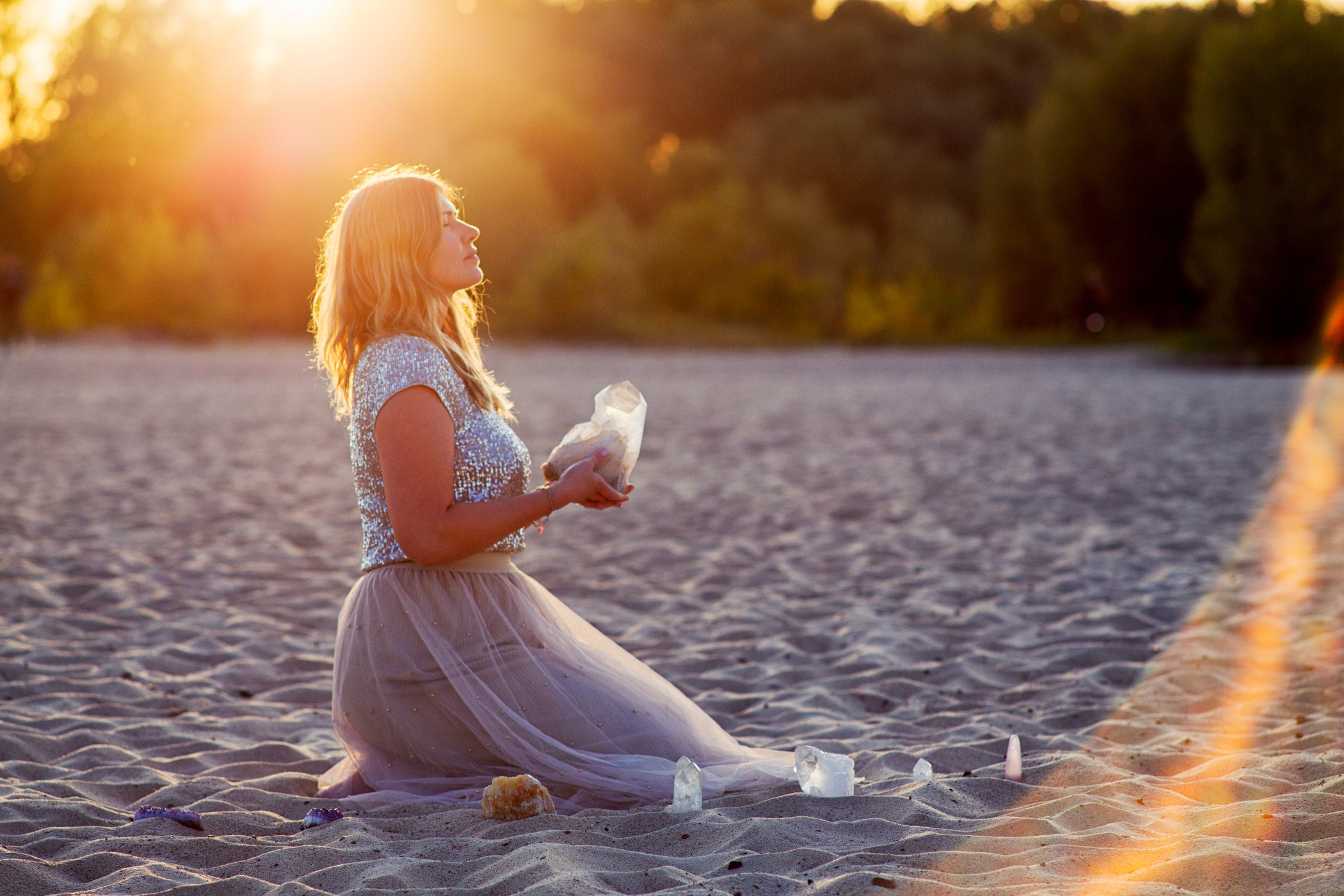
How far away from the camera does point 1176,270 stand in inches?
1123

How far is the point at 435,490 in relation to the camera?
2969mm

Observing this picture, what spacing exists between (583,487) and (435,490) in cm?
33

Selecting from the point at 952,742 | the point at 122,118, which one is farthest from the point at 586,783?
the point at 122,118

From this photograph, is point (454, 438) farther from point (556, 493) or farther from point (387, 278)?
point (387, 278)

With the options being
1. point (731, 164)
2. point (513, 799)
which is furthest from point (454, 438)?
point (731, 164)

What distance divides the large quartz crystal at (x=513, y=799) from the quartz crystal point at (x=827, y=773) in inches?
24.2

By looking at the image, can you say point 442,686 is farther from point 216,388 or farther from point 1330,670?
point 216,388

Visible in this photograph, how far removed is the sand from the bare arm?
2.15ft

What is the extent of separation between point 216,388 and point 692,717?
15523 millimetres

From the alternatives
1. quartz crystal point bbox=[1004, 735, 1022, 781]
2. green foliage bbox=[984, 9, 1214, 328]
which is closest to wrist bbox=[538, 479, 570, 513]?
quartz crystal point bbox=[1004, 735, 1022, 781]

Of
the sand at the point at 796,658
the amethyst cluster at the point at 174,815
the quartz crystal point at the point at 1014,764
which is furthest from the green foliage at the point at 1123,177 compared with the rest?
the amethyst cluster at the point at 174,815

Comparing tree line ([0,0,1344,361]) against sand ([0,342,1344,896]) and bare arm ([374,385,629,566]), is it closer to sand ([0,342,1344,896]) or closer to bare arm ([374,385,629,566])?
sand ([0,342,1344,896])

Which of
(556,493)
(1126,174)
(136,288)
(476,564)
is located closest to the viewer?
(556,493)

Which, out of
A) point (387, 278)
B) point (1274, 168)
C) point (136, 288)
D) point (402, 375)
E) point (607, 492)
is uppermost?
point (1274, 168)
